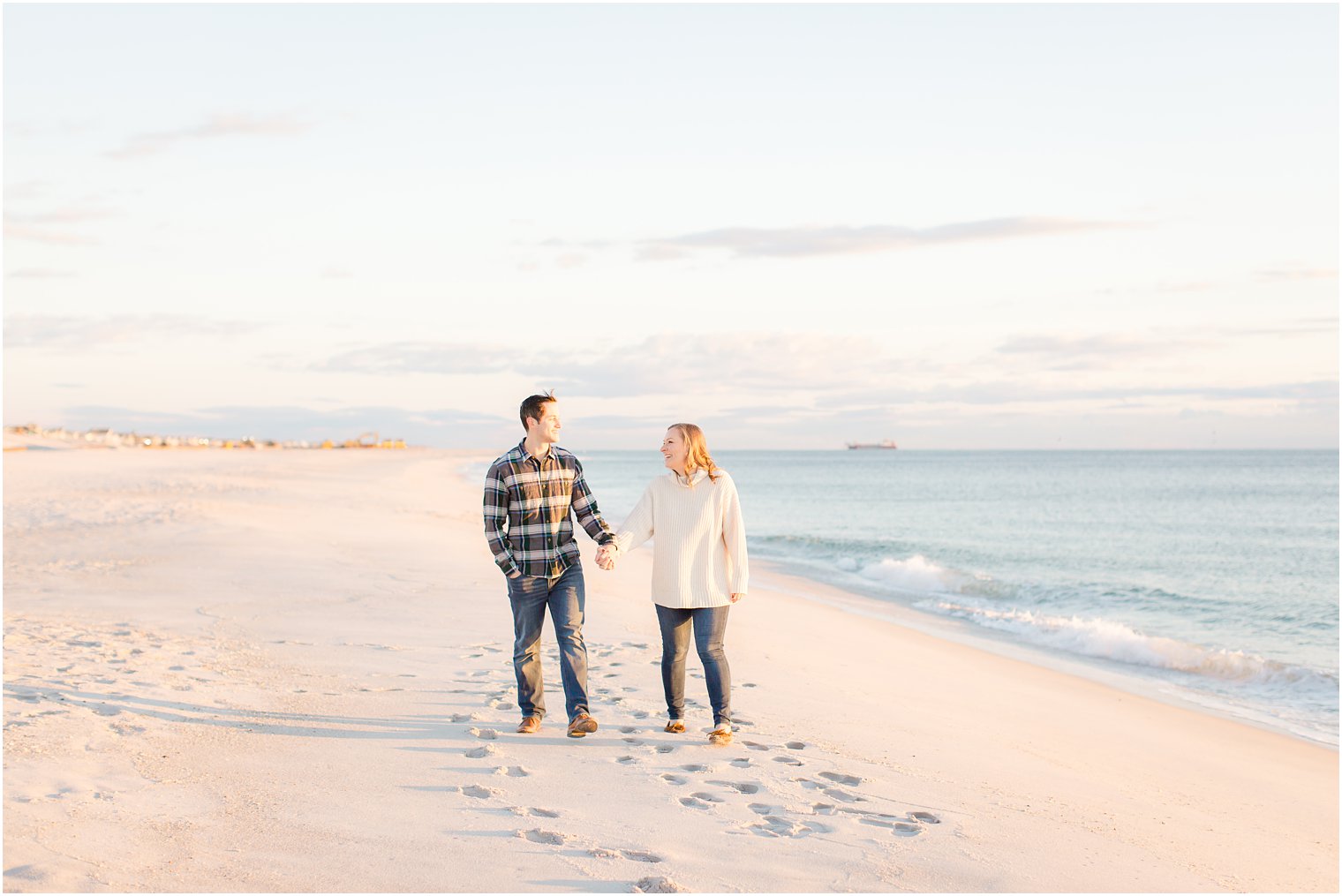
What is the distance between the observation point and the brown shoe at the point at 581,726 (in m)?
5.82

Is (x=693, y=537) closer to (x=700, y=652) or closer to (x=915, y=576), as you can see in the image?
(x=700, y=652)

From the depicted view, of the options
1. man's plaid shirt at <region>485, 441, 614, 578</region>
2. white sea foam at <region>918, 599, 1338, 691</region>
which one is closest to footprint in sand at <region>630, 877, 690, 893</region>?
man's plaid shirt at <region>485, 441, 614, 578</region>

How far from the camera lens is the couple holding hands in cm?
579

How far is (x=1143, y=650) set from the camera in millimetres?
12344

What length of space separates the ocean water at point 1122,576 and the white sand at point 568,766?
228 centimetres

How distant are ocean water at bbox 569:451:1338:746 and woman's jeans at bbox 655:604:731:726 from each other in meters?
6.38

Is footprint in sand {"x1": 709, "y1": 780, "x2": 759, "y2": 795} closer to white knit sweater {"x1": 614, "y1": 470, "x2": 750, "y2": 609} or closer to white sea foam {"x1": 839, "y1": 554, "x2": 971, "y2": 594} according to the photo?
white knit sweater {"x1": 614, "y1": 470, "x2": 750, "y2": 609}

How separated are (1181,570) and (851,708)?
19.5 meters

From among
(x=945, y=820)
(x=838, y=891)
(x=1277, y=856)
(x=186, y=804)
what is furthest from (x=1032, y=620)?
(x=186, y=804)

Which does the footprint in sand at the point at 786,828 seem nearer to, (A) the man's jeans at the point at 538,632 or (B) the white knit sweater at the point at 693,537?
(B) the white knit sweater at the point at 693,537

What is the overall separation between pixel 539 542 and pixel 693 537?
906 mm

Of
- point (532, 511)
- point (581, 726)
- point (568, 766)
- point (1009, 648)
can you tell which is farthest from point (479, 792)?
point (1009, 648)

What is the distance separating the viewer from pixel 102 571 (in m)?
12.2

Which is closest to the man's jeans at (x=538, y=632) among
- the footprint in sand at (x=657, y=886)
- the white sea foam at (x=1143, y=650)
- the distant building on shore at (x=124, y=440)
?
the footprint in sand at (x=657, y=886)
